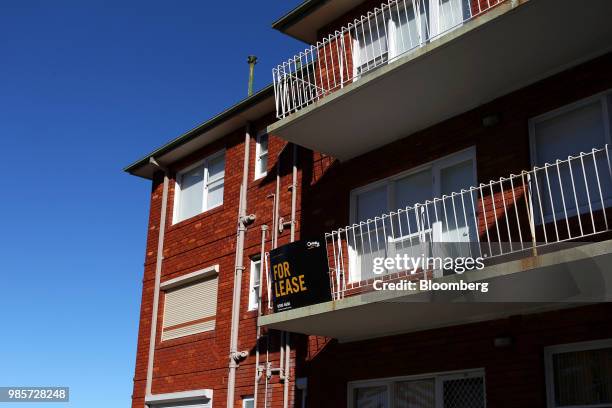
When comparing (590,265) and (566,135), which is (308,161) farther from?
(590,265)

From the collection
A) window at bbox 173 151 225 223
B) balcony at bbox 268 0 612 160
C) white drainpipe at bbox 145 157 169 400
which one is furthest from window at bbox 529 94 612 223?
white drainpipe at bbox 145 157 169 400

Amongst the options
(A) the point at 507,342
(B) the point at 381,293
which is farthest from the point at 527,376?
(B) the point at 381,293

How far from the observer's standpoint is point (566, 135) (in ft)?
34.2

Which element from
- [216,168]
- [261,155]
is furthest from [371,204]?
[216,168]

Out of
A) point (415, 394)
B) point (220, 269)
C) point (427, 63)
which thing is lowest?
point (415, 394)

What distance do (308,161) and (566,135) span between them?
208 inches

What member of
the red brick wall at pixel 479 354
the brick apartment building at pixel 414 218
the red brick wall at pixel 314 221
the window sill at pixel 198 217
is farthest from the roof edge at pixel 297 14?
the red brick wall at pixel 479 354

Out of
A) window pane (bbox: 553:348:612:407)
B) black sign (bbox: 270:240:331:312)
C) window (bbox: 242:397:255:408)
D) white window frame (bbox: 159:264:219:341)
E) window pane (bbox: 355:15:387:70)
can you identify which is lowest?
window pane (bbox: 553:348:612:407)

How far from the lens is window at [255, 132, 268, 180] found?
16.0m

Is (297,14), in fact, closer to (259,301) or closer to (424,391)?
(259,301)

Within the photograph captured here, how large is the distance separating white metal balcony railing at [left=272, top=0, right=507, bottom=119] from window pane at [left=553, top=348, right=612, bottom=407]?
511 cm

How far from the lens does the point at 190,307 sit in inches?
642

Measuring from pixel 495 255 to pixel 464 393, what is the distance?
1.98 metres

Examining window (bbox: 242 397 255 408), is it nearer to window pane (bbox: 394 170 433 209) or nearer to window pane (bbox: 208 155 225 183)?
window pane (bbox: 394 170 433 209)
